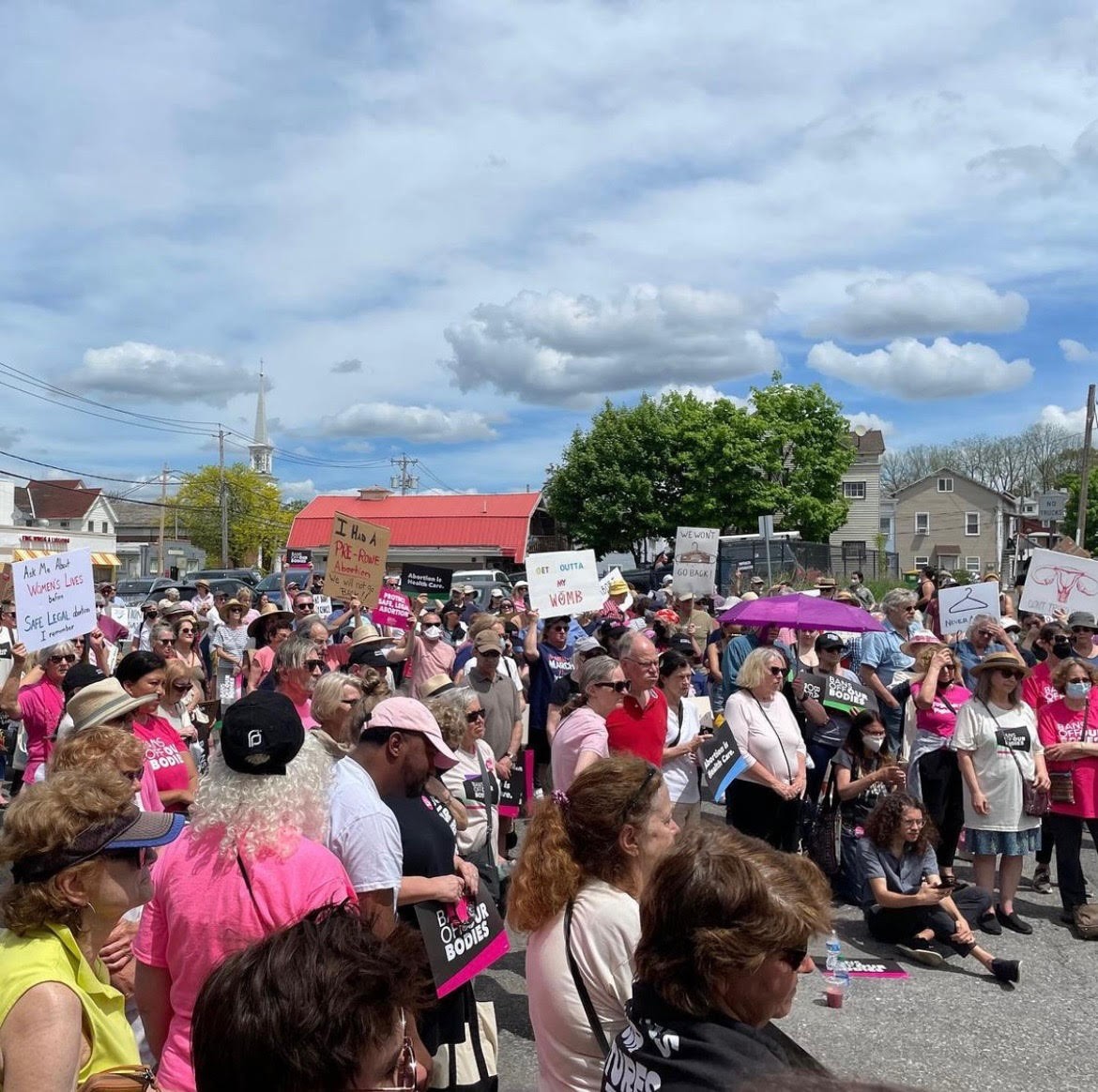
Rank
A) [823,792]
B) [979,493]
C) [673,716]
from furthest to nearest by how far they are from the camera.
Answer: [979,493] < [823,792] < [673,716]

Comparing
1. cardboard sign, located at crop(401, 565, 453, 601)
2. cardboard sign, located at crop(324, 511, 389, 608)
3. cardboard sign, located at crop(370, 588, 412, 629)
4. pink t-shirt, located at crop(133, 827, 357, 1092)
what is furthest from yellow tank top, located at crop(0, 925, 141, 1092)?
cardboard sign, located at crop(401, 565, 453, 601)

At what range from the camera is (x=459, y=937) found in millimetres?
3490

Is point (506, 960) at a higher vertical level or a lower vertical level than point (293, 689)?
lower

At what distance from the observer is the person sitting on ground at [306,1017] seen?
145cm

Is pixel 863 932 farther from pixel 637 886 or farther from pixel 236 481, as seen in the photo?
pixel 236 481

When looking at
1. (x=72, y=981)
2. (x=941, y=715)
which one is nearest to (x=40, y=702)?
(x=72, y=981)

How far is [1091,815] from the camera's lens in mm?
6793

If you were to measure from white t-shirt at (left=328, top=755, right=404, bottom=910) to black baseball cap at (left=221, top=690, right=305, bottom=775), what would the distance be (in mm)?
369

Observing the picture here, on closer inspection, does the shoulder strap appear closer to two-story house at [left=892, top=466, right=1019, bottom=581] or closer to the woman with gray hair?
the woman with gray hair

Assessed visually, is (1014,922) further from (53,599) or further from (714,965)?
(53,599)

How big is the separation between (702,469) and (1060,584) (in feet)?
133

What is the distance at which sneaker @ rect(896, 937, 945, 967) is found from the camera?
609 cm

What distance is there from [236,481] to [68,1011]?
83.1 meters

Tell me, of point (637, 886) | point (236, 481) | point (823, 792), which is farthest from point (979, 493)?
point (637, 886)
